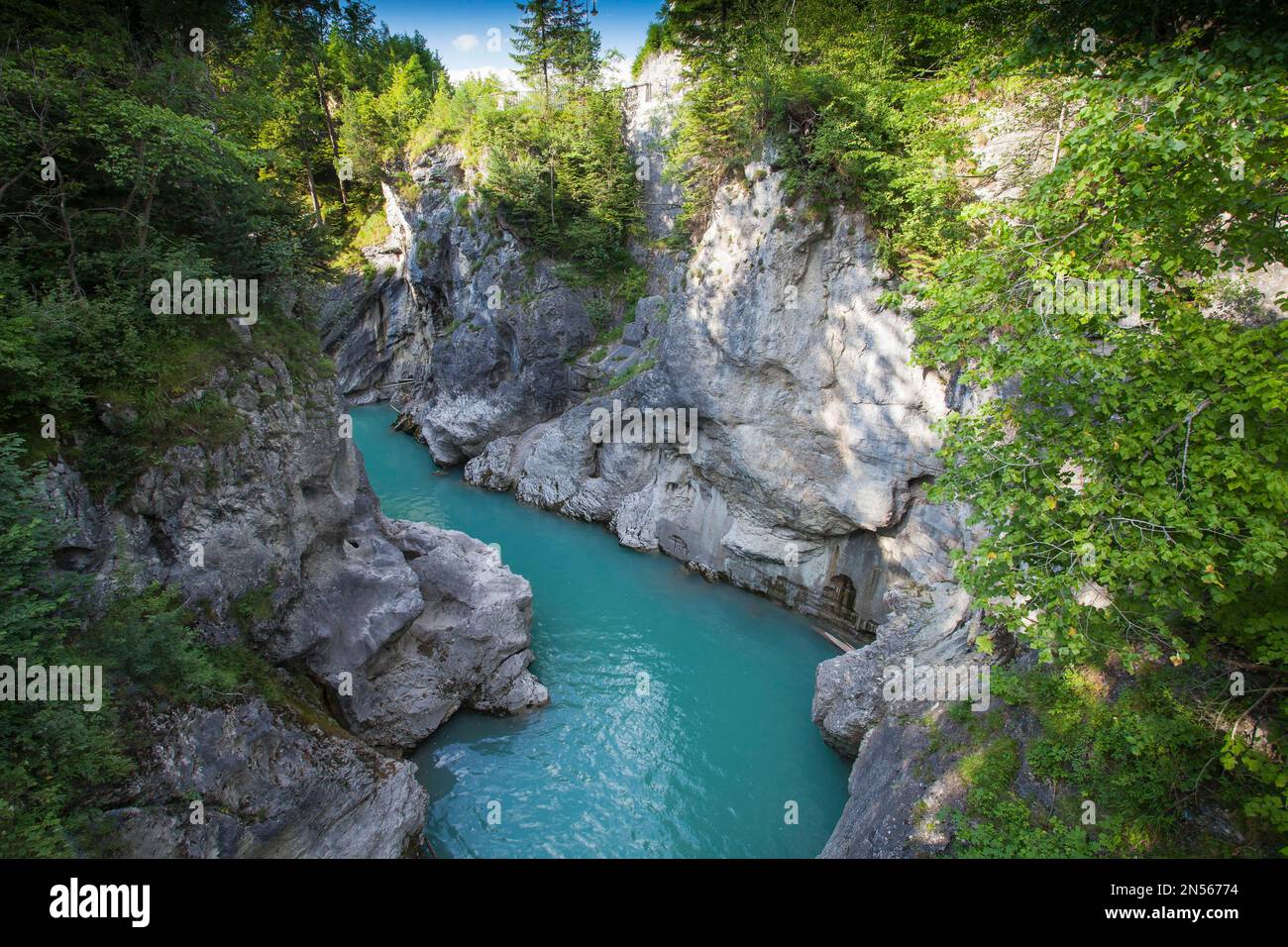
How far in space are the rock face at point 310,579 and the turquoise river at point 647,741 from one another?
1084mm

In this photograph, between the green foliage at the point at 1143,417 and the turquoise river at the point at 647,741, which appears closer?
the green foliage at the point at 1143,417

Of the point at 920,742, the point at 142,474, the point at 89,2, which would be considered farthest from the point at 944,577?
the point at 89,2

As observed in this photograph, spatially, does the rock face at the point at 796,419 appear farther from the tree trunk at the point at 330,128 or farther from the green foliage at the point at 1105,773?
the tree trunk at the point at 330,128

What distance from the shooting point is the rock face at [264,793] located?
678 centimetres

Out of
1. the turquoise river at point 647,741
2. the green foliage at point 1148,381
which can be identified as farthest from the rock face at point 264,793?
the green foliage at point 1148,381

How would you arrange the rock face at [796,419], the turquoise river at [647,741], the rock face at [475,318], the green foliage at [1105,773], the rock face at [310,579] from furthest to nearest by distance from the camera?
1. the rock face at [475,318]
2. the rock face at [796,419]
3. the turquoise river at [647,741]
4. the rock face at [310,579]
5. the green foliage at [1105,773]

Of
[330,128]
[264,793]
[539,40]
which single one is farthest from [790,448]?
[330,128]

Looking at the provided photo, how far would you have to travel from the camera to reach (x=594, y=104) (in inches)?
1036

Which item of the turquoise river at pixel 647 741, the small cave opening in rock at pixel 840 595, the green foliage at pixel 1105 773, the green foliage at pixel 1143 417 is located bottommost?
the turquoise river at pixel 647 741

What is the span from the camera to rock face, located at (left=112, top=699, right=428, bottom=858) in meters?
6.78

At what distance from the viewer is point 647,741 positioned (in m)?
12.5
